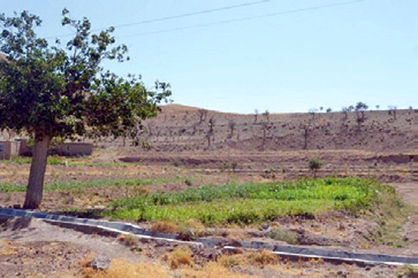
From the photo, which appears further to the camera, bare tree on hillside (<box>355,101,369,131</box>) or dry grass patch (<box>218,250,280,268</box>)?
bare tree on hillside (<box>355,101,369,131</box>)

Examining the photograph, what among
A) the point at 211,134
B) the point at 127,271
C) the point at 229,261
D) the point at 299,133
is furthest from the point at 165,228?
the point at 211,134

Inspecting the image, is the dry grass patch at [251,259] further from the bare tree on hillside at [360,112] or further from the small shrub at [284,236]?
the bare tree on hillside at [360,112]

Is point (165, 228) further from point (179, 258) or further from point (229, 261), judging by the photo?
point (229, 261)

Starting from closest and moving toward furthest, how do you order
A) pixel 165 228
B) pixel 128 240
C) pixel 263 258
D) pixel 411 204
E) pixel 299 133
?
pixel 263 258, pixel 128 240, pixel 165 228, pixel 411 204, pixel 299 133

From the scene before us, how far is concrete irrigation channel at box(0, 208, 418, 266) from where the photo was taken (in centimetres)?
1164

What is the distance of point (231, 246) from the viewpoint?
12945mm

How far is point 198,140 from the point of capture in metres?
93.4

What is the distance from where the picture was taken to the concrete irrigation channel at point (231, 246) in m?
11.6

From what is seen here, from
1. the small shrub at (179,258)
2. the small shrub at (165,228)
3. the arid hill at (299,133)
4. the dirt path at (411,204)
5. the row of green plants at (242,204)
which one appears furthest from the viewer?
the arid hill at (299,133)

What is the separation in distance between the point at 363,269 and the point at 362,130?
76.3 metres

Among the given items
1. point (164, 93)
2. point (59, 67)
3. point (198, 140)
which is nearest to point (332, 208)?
point (164, 93)

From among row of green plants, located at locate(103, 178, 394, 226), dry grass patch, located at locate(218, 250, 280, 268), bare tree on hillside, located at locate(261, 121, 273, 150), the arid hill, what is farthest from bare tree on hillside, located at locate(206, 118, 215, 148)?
dry grass patch, located at locate(218, 250, 280, 268)

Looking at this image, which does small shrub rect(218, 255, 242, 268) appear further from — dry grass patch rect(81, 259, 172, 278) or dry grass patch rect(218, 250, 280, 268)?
dry grass patch rect(81, 259, 172, 278)

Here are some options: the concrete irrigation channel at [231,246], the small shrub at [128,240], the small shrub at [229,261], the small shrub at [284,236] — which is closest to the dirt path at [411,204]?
the concrete irrigation channel at [231,246]
